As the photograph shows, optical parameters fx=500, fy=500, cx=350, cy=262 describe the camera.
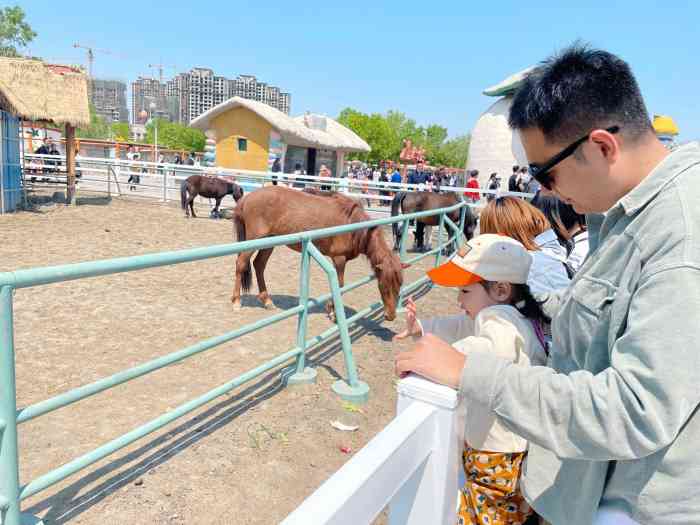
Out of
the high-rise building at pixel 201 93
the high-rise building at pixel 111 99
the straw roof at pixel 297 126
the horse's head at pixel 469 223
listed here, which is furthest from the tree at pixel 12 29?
the high-rise building at pixel 111 99

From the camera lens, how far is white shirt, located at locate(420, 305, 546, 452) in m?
1.43

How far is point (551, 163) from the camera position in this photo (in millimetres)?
989

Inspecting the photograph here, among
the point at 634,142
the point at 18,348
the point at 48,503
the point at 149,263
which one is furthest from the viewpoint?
the point at 18,348

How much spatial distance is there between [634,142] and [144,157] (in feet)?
150

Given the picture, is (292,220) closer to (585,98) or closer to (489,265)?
(489,265)

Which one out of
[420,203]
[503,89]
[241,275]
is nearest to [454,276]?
[241,275]

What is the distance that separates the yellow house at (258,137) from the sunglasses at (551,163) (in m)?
22.8

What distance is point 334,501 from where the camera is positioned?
2.54ft

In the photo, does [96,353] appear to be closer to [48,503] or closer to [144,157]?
[48,503]

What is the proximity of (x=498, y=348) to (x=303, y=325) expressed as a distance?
2.25m

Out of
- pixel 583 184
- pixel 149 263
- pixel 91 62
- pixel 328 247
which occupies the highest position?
pixel 91 62

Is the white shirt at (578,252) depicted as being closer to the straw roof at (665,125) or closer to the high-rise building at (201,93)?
the straw roof at (665,125)

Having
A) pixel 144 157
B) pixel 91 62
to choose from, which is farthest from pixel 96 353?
pixel 91 62

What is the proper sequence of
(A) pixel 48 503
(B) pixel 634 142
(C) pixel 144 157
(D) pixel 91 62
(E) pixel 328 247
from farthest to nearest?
(D) pixel 91 62 → (C) pixel 144 157 → (E) pixel 328 247 → (A) pixel 48 503 → (B) pixel 634 142
